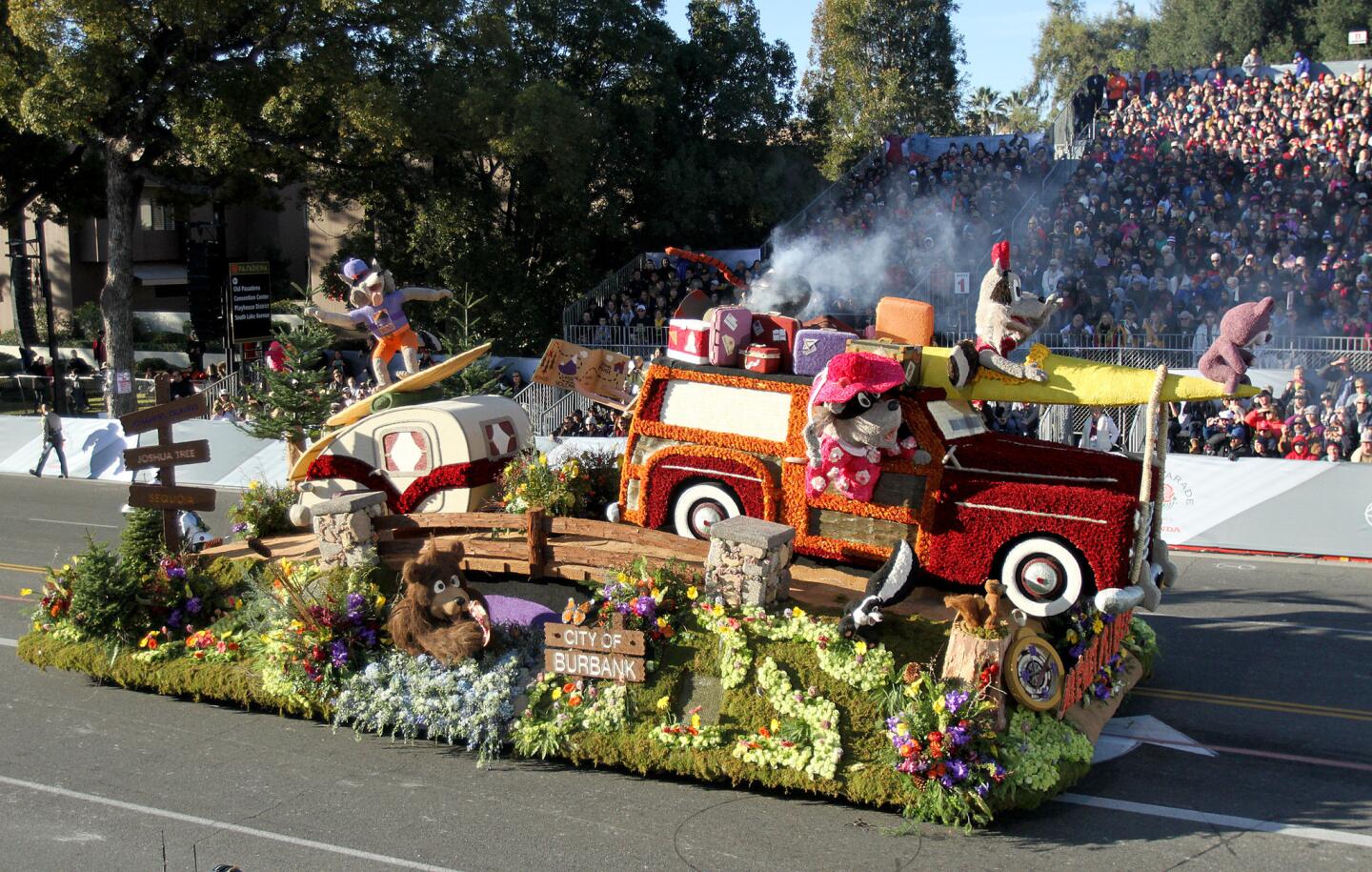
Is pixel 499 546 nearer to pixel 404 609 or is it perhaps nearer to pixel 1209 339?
pixel 404 609

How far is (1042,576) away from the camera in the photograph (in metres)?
9.12

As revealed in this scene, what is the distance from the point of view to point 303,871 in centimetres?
789

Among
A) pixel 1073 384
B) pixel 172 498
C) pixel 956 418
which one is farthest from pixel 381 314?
pixel 1073 384

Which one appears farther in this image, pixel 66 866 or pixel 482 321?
pixel 482 321

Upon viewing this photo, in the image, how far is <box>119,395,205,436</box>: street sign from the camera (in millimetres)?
11875

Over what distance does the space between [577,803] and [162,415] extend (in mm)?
6046

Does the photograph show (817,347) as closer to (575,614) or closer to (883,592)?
(883,592)

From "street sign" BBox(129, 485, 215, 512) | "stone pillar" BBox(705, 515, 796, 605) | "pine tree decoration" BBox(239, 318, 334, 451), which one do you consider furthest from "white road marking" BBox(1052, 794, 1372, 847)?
"pine tree decoration" BBox(239, 318, 334, 451)

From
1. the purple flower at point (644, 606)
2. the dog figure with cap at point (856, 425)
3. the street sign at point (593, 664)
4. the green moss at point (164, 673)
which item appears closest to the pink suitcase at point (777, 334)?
the dog figure with cap at point (856, 425)

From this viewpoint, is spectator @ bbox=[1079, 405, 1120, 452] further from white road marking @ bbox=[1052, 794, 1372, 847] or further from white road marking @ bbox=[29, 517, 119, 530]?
white road marking @ bbox=[29, 517, 119, 530]

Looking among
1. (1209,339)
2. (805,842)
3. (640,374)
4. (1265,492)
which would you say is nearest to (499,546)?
(640,374)

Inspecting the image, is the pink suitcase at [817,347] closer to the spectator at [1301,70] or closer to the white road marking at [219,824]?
the white road marking at [219,824]

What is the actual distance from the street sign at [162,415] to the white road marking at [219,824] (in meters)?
3.58

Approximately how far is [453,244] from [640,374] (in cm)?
1960
